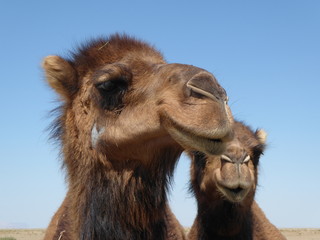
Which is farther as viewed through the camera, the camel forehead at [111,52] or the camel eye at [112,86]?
the camel forehead at [111,52]

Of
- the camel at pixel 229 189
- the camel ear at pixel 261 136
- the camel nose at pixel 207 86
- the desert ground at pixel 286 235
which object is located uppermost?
the camel nose at pixel 207 86

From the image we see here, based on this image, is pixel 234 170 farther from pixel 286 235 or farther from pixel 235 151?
pixel 286 235

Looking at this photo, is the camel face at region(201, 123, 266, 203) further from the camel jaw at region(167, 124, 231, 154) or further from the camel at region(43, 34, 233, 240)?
the camel jaw at region(167, 124, 231, 154)

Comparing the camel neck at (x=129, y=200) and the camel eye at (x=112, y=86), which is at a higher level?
the camel eye at (x=112, y=86)

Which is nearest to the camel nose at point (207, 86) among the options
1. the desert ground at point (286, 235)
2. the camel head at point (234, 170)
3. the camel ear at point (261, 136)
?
the camel head at point (234, 170)

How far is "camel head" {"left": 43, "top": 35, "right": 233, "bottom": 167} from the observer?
12.3 feet

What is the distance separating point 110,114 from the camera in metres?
4.61

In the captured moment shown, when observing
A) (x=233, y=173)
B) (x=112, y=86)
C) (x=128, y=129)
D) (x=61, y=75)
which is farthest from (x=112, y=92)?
(x=233, y=173)

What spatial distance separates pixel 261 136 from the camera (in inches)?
340

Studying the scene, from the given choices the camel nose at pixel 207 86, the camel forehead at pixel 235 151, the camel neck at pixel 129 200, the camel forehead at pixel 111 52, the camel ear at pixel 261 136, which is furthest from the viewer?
the camel ear at pixel 261 136

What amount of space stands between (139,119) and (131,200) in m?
0.77

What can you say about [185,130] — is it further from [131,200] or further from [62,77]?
[62,77]

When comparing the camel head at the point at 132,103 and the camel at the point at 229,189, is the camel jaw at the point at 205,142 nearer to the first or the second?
the camel head at the point at 132,103

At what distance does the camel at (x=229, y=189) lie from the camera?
6730 millimetres
